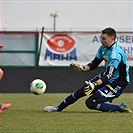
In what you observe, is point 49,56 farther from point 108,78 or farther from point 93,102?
point 108,78

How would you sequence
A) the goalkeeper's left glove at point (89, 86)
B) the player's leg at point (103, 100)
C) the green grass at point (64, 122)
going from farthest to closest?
1. the player's leg at point (103, 100)
2. the goalkeeper's left glove at point (89, 86)
3. the green grass at point (64, 122)

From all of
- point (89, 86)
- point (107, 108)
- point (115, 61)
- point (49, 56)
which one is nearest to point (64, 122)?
point (89, 86)

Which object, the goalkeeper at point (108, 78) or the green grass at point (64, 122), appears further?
the goalkeeper at point (108, 78)

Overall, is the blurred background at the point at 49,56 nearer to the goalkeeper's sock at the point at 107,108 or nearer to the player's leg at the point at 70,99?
the player's leg at the point at 70,99

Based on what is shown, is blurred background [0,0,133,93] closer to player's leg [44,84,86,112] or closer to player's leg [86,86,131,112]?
player's leg [44,84,86,112]

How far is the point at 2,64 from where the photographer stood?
19.6m

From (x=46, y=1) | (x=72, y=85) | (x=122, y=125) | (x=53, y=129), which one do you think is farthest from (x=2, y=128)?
(x=46, y=1)

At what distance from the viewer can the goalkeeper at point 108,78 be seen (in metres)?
9.83

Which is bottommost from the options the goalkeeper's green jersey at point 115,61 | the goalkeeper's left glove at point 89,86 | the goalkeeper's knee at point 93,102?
the goalkeeper's knee at point 93,102

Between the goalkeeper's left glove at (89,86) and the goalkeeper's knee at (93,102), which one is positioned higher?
the goalkeeper's left glove at (89,86)

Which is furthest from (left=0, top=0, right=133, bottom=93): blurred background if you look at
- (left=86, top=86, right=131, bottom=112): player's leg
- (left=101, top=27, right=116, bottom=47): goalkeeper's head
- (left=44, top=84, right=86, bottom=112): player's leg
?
(left=101, top=27, right=116, bottom=47): goalkeeper's head

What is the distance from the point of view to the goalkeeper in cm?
983

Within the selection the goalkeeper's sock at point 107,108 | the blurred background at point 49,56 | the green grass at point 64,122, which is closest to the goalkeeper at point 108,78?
the goalkeeper's sock at point 107,108

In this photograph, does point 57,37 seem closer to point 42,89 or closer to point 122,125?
point 42,89
